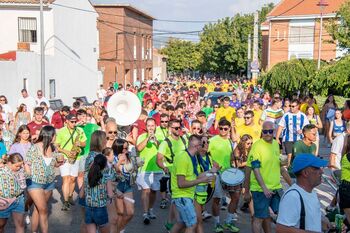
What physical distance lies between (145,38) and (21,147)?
51.5 m

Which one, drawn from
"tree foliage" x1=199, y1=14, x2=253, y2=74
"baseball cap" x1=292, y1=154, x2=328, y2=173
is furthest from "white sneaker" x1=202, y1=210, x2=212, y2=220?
"tree foliage" x1=199, y1=14, x2=253, y2=74

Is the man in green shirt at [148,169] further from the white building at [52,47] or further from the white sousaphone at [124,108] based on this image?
the white building at [52,47]

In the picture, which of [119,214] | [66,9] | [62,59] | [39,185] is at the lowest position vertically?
[119,214]

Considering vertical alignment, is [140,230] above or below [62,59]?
below

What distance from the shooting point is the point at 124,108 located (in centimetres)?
1100

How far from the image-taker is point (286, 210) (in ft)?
12.0

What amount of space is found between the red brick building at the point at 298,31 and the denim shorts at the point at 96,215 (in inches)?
1608

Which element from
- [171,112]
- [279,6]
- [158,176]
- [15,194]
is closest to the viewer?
[15,194]

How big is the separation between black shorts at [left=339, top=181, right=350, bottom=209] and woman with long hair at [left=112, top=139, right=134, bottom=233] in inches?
113

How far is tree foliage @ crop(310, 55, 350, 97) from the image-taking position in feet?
72.9

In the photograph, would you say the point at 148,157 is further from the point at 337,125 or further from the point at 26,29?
the point at 26,29

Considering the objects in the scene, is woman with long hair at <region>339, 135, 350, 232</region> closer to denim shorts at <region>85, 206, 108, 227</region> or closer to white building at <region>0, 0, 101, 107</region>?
denim shorts at <region>85, 206, 108, 227</region>

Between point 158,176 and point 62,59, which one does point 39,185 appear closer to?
point 158,176

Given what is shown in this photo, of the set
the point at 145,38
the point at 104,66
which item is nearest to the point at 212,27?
the point at 145,38
